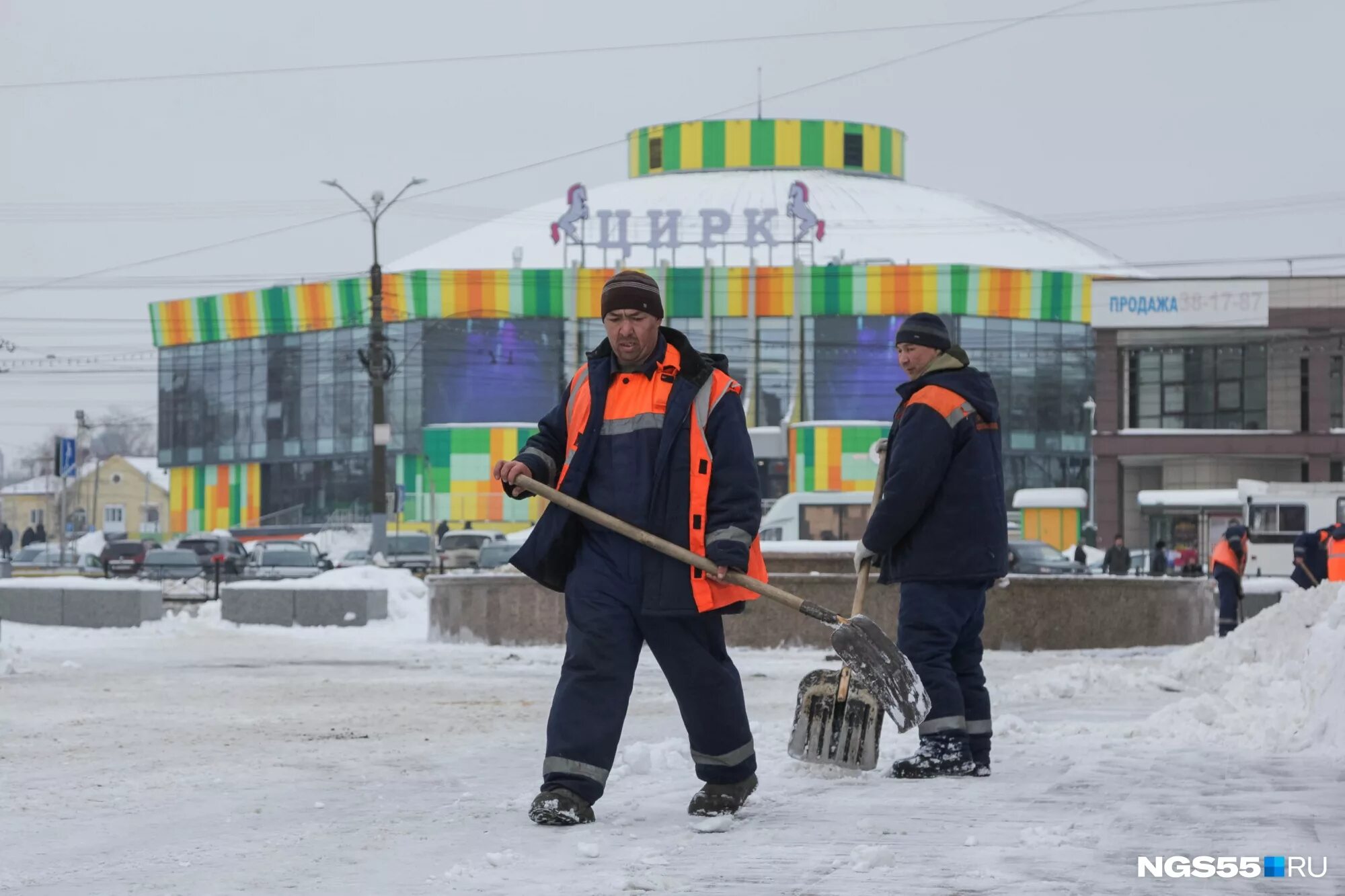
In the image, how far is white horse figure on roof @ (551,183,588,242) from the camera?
6931cm

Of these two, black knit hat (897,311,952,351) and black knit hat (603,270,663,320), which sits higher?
black knit hat (603,270,663,320)

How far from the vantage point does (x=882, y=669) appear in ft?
19.7

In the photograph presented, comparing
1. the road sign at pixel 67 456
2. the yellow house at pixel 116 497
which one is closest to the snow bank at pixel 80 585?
the road sign at pixel 67 456

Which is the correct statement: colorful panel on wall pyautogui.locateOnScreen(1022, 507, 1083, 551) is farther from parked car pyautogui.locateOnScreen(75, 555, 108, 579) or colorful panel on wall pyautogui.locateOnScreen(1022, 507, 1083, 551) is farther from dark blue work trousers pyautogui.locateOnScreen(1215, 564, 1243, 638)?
dark blue work trousers pyautogui.locateOnScreen(1215, 564, 1243, 638)

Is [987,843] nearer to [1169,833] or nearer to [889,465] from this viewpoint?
[1169,833]

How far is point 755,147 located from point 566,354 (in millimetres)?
20853

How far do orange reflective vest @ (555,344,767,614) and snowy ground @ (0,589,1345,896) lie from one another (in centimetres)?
66

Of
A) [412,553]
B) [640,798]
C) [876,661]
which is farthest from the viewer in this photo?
[412,553]

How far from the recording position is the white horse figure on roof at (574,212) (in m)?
69.3

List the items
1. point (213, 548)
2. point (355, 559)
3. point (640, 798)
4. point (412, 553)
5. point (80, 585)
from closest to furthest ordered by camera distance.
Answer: point (640, 798)
point (80, 585)
point (412, 553)
point (355, 559)
point (213, 548)

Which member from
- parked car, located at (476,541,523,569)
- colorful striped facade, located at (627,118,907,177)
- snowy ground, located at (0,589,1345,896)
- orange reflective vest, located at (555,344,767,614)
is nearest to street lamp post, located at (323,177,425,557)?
parked car, located at (476,541,523,569)

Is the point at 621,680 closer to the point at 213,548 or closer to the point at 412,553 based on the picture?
the point at 412,553

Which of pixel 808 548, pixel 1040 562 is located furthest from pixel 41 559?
pixel 808 548

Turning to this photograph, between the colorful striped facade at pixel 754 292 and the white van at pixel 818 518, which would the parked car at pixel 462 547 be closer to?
the white van at pixel 818 518
